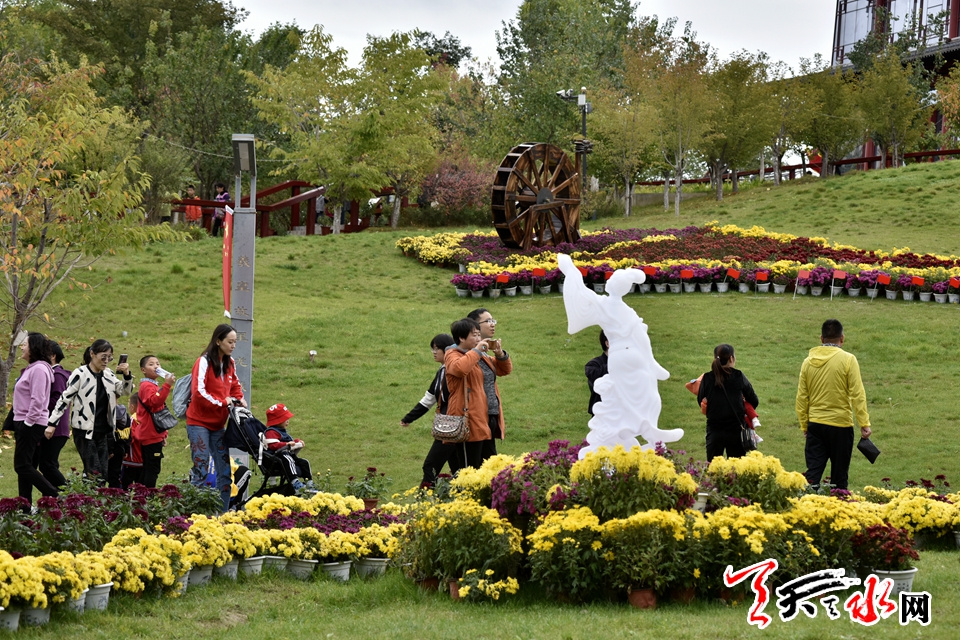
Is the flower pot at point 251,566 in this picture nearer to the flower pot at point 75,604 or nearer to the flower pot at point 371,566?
the flower pot at point 371,566

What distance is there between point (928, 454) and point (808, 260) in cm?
998

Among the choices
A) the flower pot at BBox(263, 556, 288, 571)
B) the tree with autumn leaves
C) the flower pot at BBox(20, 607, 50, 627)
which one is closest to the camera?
the flower pot at BBox(20, 607, 50, 627)

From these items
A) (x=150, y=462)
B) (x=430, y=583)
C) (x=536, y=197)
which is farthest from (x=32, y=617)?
(x=536, y=197)

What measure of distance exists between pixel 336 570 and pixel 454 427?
5.43 feet

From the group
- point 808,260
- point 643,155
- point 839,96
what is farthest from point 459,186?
point 808,260

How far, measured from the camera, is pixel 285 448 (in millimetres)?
8984

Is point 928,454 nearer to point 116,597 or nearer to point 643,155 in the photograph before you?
point 116,597

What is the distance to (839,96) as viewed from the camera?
36344mm

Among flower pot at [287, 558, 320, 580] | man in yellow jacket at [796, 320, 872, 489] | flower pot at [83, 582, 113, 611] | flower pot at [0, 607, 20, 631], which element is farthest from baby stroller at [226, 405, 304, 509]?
man in yellow jacket at [796, 320, 872, 489]

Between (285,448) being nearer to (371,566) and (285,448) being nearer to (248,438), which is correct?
(248,438)

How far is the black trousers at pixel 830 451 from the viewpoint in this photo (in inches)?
352

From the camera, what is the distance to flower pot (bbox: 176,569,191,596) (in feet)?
20.9

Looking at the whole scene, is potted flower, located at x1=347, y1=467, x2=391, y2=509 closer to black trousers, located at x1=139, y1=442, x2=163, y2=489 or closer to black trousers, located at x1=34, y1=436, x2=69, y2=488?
black trousers, located at x1=139, y1=442, x2=163, y2=489

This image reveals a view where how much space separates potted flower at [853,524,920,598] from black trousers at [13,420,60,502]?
19.9 ft
